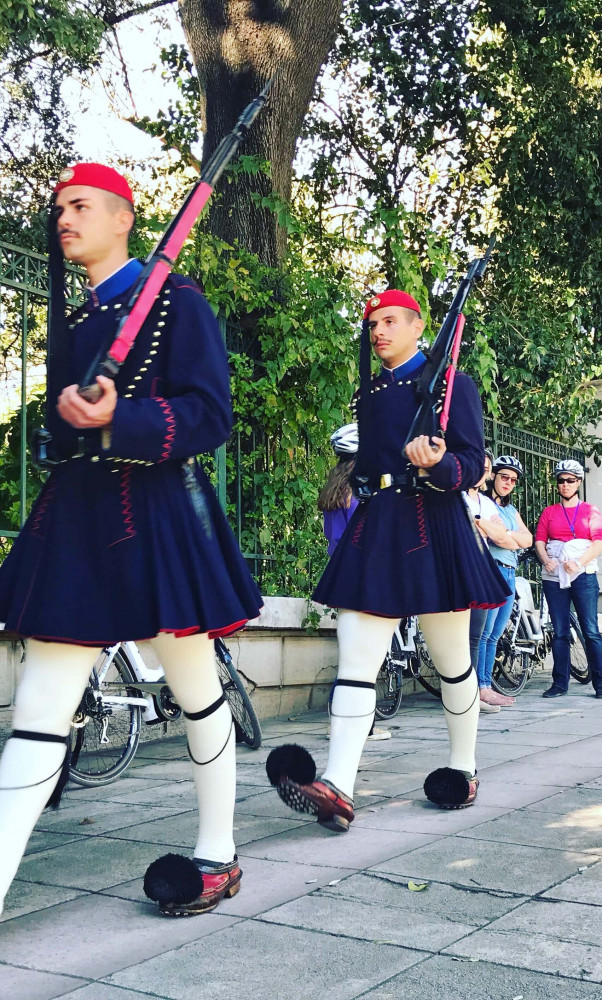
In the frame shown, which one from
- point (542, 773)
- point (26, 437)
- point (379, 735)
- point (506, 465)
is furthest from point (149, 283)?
point (506, 465)

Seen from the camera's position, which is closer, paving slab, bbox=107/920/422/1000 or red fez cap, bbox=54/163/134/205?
paving slab, bbox=107/920/422/1000

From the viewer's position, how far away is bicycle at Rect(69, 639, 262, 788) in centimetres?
530

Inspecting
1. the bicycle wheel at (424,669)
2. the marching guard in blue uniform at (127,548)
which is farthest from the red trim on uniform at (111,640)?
the bicycle wheel at (424,669)

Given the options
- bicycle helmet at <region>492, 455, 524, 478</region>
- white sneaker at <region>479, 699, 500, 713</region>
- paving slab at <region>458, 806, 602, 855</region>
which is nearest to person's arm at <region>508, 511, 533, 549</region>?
bicycle helmet at <region>492, 455, 524, 478</region>

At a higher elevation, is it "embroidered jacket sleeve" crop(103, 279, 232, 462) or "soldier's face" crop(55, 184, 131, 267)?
"soldier's face" crop(55, 184, 131, 267)

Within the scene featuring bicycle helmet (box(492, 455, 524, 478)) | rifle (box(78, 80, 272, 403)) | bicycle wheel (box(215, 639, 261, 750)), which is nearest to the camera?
rifle (box(78, 80, 272, 403))

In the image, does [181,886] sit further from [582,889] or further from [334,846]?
[582,889]

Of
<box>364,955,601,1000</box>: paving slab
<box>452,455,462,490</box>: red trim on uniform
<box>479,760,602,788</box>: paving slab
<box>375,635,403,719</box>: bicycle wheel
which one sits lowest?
<box>364,955,601,1000</box>: paving slab

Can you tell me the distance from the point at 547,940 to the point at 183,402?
1710mm

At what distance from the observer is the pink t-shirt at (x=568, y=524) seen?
983 centimetres

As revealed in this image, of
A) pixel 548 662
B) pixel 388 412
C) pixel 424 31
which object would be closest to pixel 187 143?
pixel 424 31

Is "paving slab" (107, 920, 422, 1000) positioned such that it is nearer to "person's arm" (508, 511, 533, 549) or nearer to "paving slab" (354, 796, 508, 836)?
"paving slab" (354, 796, 508, 836)

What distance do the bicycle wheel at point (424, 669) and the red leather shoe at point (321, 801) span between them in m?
4.20

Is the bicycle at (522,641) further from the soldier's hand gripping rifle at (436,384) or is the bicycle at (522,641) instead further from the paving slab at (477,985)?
the paving slab at (477,985)
